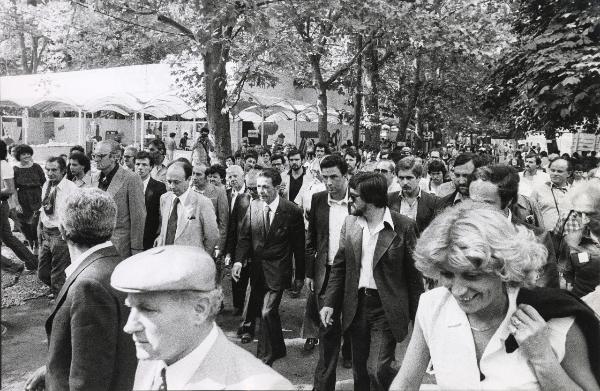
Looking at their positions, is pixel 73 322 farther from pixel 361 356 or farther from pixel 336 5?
pixel 336 5

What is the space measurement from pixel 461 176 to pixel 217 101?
282 inches

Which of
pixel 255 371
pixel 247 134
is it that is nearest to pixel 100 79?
pixel 247 134

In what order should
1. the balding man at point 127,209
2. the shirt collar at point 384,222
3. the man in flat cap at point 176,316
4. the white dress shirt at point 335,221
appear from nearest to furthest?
the man in flat cap at point 176,316 → the shirt collar at point 384,222 → the white dress shirt at point 335,221 → the balding man at point 127,209

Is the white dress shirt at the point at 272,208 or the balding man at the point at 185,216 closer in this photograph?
the white dress shirt at the point at 272,208

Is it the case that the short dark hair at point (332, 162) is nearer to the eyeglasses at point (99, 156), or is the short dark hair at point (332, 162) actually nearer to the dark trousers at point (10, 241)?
the eyeglasses at point (99, 156)

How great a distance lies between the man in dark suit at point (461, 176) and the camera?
607 centimetres

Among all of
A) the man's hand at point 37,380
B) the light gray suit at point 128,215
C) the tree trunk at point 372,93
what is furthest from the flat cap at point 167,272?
the tree trunk at point 372,93

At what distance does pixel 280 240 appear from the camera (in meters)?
6.05

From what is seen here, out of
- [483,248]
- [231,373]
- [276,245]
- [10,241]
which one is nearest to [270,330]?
[276,245]

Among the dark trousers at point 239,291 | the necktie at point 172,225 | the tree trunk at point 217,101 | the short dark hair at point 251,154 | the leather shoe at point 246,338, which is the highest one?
the tree trunk at point 217,101

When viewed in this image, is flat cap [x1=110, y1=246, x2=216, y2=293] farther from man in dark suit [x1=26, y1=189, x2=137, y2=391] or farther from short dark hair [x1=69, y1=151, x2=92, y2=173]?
short dark hair [x1=69, y1=151, x2=92, y2=173]

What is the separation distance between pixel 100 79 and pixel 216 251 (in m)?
17.0

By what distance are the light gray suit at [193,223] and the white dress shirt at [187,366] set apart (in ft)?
14.6

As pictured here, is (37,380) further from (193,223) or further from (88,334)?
(193,223)
